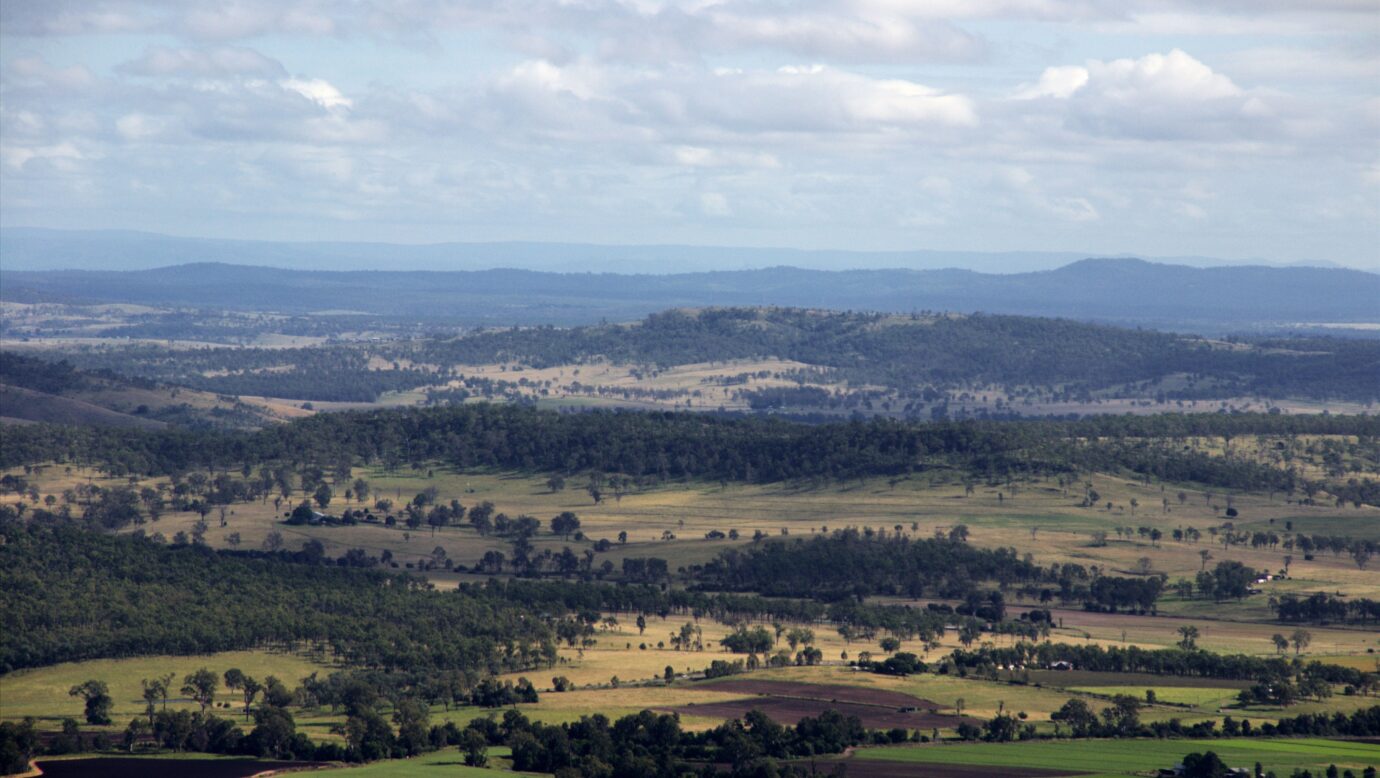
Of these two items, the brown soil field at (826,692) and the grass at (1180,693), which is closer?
the brown soil field at (826,692)

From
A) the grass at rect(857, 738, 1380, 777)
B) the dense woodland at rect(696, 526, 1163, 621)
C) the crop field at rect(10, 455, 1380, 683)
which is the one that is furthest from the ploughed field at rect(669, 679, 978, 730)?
the dense woodland at rect(696, 526, 1163, 621)

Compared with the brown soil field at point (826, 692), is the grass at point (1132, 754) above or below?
above

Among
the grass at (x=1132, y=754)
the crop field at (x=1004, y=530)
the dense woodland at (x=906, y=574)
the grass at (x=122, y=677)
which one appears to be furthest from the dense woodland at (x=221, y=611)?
the grass at (x=1132, y=754)

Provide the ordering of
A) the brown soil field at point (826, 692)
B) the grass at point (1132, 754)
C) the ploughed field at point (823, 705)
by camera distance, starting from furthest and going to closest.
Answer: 1. the brown soil field at point (826, 692)
2. the ploughed field at point (823, 705)
3. the grass at point (1132, 754)

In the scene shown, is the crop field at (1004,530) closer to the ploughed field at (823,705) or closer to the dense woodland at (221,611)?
the dense woodland at (221,611)

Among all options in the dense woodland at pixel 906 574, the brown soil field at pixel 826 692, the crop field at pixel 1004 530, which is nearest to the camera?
the brown soil field at pixel 826 692

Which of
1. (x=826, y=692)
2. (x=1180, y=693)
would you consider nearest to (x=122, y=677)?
(x=826, y=692)

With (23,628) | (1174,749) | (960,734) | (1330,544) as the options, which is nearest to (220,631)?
(23,628)

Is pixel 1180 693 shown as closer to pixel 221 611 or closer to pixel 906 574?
pixel 906 574

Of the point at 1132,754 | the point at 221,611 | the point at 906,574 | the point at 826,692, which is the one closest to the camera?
the point at 1132,754
